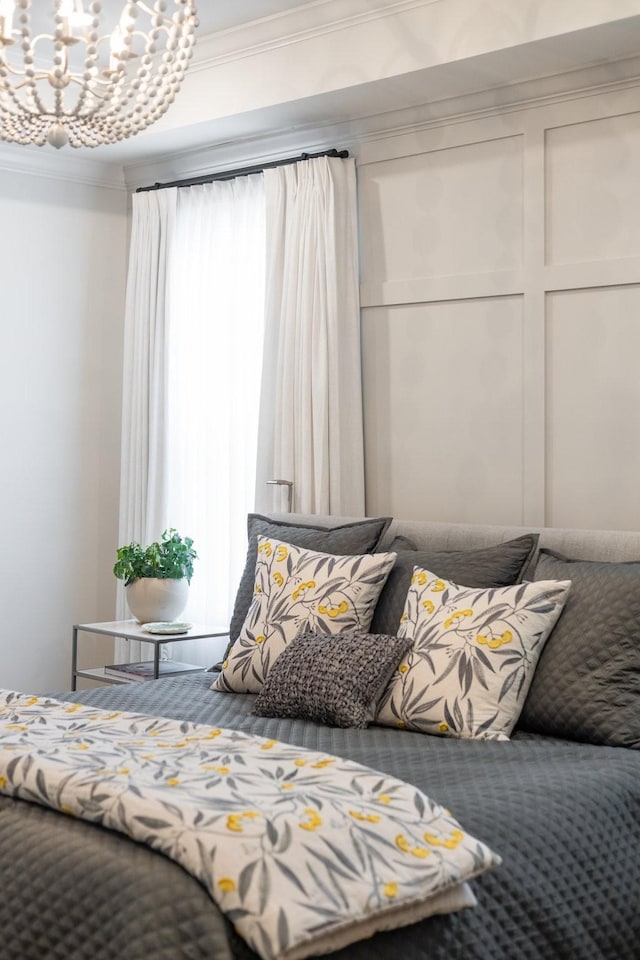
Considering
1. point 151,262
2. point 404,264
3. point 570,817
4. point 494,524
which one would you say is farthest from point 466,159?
point 570,817

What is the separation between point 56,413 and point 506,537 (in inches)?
93.6

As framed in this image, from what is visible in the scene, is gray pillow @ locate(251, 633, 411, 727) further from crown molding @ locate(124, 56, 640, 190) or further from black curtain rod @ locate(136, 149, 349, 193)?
black curtain rod @ locate(136, 149, 349, 193)

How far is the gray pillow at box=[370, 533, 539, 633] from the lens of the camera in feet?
9.99

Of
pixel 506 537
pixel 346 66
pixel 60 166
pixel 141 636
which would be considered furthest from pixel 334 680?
pixel 60 166

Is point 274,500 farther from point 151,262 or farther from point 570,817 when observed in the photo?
point 570,817

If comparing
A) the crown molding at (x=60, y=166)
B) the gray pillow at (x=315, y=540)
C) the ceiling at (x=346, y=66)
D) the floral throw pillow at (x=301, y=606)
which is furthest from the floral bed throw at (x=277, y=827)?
the crown molding at (x=60, y=166)

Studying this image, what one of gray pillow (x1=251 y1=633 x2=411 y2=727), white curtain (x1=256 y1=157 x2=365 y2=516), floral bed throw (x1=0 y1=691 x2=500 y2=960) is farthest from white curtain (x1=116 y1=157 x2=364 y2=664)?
floral bed throw (x1=0 y1=691 x2=500 y2=960)

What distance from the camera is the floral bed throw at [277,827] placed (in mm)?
1556

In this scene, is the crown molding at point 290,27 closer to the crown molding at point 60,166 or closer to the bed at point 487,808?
the crown molding at point 60,166

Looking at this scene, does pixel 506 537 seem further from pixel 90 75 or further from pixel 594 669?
pixel 90 75

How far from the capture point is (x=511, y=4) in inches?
128

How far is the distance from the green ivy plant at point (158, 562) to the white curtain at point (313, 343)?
37 centimetres

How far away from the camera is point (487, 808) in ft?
6.73

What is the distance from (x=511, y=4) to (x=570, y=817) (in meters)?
2.37
